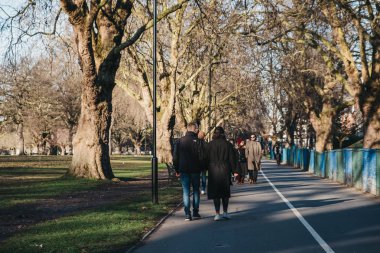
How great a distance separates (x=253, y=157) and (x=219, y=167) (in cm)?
1344

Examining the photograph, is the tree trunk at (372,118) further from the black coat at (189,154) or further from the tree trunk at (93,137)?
the black coat at (189,154)

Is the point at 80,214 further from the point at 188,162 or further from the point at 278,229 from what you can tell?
the point at 278,229

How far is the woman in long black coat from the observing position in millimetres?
12648

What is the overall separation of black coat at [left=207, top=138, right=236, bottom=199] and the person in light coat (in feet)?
42.6

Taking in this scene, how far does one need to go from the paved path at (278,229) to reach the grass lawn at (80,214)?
0.64m

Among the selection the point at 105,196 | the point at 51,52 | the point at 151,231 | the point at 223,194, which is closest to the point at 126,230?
the point at 151,231

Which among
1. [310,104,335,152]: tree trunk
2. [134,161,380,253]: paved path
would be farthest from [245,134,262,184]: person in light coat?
[310,104,335,152]: tree trunk

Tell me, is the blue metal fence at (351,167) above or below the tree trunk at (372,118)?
below

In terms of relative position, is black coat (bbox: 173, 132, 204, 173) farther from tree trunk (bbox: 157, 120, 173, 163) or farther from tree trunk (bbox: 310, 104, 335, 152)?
tree trunk (bbox: 310, 104, 335, 152)

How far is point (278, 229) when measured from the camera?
1130 cm

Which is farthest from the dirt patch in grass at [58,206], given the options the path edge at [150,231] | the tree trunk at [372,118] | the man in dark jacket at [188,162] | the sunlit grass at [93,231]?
the tree trunk at [372,118]

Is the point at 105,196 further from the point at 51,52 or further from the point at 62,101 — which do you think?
the point at 62,101

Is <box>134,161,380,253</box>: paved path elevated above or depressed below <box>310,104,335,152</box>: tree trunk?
below

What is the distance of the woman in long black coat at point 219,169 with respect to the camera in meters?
12.6
